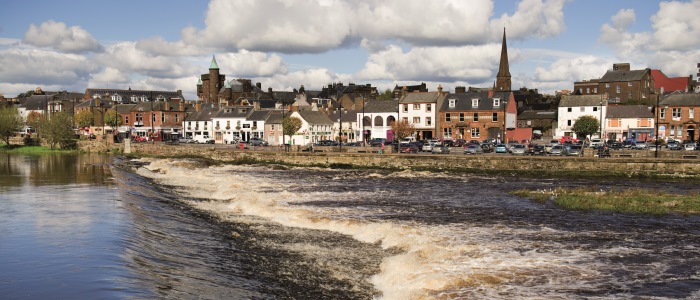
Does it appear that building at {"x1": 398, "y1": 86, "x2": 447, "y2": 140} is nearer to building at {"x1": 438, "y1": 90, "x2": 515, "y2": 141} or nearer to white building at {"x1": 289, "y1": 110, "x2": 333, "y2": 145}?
building at {"x1": 438, "y1": 90, "x2": 515, "y2": 141}

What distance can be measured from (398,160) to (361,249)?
1692 inches

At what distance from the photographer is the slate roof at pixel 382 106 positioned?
4279 inches

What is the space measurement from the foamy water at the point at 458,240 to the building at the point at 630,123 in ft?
209

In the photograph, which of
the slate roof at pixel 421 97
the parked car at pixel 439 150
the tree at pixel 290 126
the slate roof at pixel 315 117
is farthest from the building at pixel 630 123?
the tree at pixel 290 126

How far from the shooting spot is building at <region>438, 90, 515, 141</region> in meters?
99.3

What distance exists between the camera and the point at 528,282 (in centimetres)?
1759

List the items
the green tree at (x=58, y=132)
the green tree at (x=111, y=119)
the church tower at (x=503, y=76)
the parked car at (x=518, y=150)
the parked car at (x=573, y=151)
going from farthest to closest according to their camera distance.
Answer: the green tree at (x=111, y=119) → the church tower at (x=503, y=76) → the green tree at (x=58, y=132) → the parked car at (x=518, y=150) → the parked car at (x=573, y=151)

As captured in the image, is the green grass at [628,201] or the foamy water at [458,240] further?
the green grass at [628,201]

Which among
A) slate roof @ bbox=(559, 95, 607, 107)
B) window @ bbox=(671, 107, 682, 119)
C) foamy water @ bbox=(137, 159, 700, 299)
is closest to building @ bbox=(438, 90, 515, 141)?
slate roof @ bbox=(559, 95, 607, 107)

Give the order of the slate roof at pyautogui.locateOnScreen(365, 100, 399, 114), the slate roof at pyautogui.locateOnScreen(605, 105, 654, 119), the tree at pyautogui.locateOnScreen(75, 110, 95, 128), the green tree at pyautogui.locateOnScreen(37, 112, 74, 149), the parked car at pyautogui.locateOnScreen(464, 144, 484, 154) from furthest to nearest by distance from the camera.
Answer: the tree at pyautogui.locateOnScreen(75, 110, 95, 128) < the slate roof at pyautogui.locateOnScreen(365, 100, 399, 114) < the green tree at pyautogui.locateOnScreen(37, 112, 74, 149) < the slate roof at pyautogui.locateOnScreen(605, 105, 654, 119) < the parked car at pyautogui.locateOnScreen(464, 144, 484, 154)

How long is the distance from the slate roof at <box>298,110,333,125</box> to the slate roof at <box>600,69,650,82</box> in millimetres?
71875

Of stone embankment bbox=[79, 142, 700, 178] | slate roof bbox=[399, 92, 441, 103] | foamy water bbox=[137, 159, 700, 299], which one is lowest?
foamy water bbox=[137, 159, 700, 299]

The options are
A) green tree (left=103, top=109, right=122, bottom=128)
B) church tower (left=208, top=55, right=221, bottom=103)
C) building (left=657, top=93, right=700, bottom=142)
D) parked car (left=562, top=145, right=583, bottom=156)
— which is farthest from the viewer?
church tower (left=208, top=55, right=221, bottom=103)

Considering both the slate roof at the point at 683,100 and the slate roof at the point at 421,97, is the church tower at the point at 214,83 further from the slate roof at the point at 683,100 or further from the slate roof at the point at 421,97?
the slate roof at the point at 683,100
